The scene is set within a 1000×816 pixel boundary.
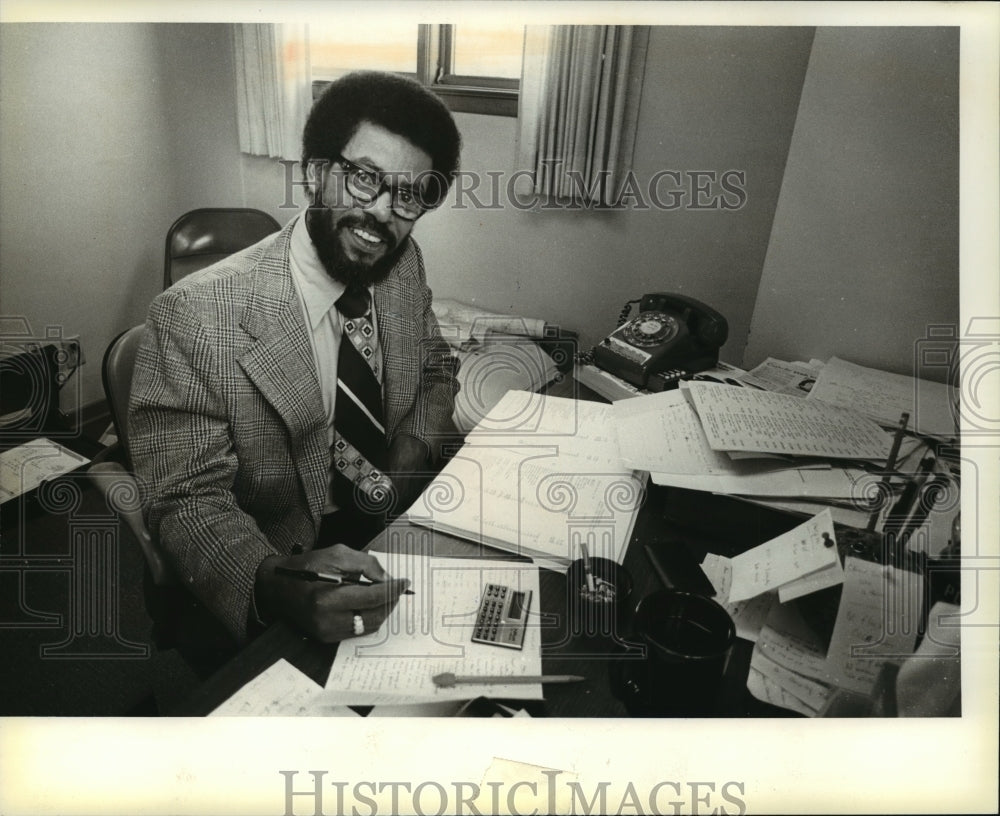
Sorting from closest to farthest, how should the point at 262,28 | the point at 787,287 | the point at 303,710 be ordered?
the point at 303,710 → the point at 262,28 → the point at 787,287

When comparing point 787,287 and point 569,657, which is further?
point 787,287

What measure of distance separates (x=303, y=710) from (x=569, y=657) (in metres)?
0.30

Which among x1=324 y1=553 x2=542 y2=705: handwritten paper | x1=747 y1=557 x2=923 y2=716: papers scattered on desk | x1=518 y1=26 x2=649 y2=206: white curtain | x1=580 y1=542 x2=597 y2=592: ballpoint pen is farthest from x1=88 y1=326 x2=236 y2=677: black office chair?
x1=747 y1=557 x2=923 y2=716: papers scattered on desk

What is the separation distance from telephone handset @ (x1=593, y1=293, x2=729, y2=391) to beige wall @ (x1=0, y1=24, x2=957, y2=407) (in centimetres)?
4

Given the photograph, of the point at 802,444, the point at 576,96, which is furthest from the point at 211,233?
the point at 802,444

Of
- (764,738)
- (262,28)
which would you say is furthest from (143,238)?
(764,738)

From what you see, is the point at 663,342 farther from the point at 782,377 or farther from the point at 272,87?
the point at 272,87

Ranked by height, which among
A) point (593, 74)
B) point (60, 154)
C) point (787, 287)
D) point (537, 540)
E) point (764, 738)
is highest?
point (593, 74)

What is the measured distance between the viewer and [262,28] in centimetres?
90

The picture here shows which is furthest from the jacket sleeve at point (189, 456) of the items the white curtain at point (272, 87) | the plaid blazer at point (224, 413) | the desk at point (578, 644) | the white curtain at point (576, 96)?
the white curtain at point (576, 96)

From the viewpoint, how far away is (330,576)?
2.75 feet

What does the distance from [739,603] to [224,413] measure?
0.67m

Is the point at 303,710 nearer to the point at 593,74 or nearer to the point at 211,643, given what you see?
the point at 211,643

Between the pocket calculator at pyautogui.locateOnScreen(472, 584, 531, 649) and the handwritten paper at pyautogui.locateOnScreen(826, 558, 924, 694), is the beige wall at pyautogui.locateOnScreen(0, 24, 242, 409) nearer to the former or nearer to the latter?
the pocket calculator at pyautogui.locateOnScreen(472, 584, 531, 649)
